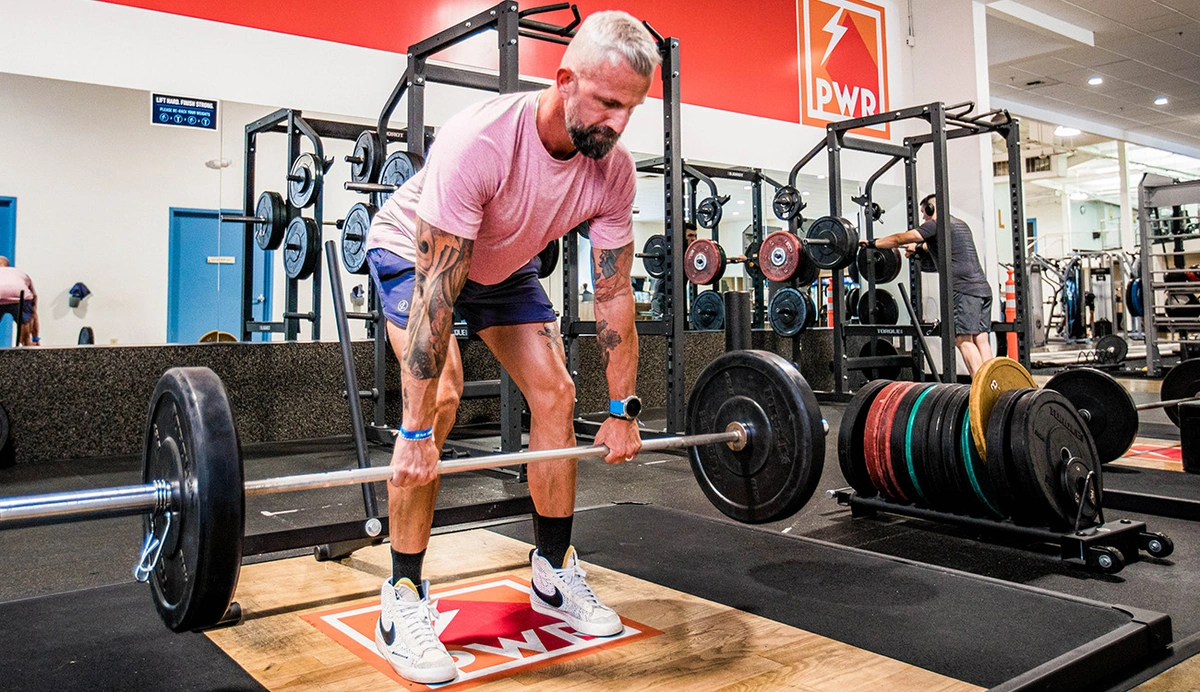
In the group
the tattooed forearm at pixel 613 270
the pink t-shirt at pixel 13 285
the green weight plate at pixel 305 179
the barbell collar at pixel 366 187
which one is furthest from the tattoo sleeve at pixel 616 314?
the pink t-shirt at pixel 13 285

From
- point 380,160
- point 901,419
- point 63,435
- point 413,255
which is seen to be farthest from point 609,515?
point 63,435

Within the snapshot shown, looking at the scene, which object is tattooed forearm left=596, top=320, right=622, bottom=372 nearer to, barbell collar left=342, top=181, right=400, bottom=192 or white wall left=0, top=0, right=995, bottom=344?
barbell collar left=342, top=181, right=400, bottom=192

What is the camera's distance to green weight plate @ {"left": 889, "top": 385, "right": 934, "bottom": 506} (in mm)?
2389

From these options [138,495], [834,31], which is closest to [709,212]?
[834,31]

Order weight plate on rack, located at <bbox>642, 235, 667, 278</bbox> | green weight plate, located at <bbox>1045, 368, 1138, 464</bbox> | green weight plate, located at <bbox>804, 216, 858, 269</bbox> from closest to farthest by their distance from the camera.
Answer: green weight plate, located at <bbox>1045, 368, 1138, 464</bbox> → green weight plate, located at <bbox>804, 216, 858, 269</bbox> → weight plate on rack, located at <bbox>642, 235, 667, 278</bbox>

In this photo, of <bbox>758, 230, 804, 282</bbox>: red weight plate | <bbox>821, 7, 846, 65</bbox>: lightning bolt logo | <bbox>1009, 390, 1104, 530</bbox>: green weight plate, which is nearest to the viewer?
<bbox>1009, 390, 1104, 530</bbox>: green weight plate

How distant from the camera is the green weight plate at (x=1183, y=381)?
3.55m

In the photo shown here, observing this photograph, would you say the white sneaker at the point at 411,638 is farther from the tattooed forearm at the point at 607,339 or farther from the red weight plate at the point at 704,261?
the red weight plate at the point at 704,261

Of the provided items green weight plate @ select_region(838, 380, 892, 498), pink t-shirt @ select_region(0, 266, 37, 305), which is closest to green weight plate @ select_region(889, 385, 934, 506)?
green weight plate @ select_region(838, 380, 892, 498)

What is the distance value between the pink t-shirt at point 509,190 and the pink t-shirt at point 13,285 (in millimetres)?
3363

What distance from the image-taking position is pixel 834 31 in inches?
260

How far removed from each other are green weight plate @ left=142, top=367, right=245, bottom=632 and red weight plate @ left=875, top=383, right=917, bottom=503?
187cm

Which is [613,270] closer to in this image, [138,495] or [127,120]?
[138,495]

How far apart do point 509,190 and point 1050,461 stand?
1.56 metres
